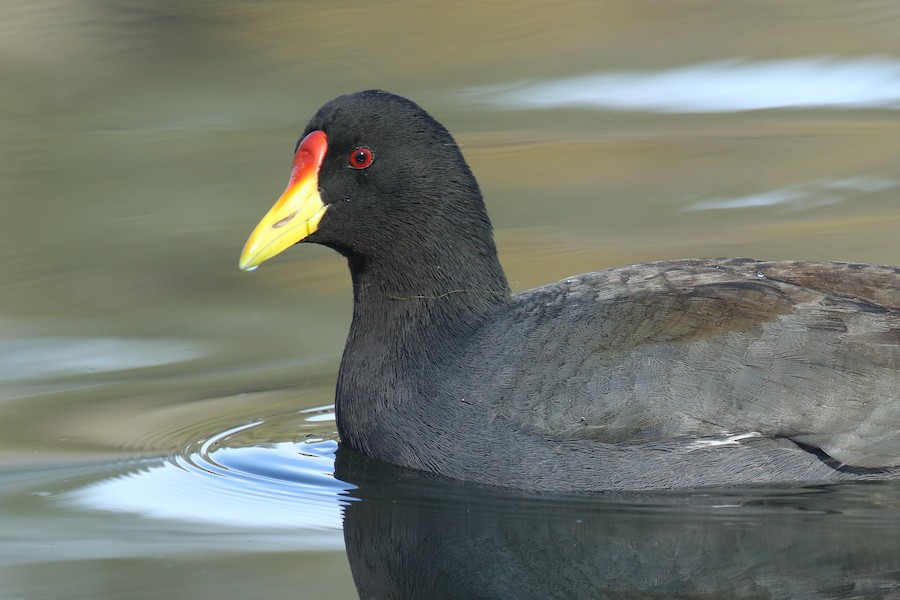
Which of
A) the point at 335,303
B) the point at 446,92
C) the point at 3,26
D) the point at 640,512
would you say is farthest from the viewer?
the point at 3,26

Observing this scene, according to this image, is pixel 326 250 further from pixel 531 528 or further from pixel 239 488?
pixel 531 528

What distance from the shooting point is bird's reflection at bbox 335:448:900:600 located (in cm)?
498

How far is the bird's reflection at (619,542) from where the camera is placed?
498 centimetres

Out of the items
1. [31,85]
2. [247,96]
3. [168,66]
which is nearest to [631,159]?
[247,96]

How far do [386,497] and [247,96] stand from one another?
20.8 feet

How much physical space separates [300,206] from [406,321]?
2.06ft

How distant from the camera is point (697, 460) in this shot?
5773 mm

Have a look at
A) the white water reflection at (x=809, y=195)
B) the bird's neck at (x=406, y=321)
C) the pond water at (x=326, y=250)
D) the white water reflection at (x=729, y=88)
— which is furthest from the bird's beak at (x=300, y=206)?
the white water reflection at (x=729, y=88)

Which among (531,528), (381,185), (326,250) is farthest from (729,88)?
(531,528)

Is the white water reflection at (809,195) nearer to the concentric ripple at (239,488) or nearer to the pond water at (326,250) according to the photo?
the pond water at (326,250)

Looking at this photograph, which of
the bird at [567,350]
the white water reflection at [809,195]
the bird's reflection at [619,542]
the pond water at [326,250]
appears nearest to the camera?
the bird's reflection at [619,542]

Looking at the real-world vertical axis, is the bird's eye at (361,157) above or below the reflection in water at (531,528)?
above

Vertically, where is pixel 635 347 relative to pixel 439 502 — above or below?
above

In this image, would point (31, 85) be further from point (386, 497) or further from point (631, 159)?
point (386, 497)
